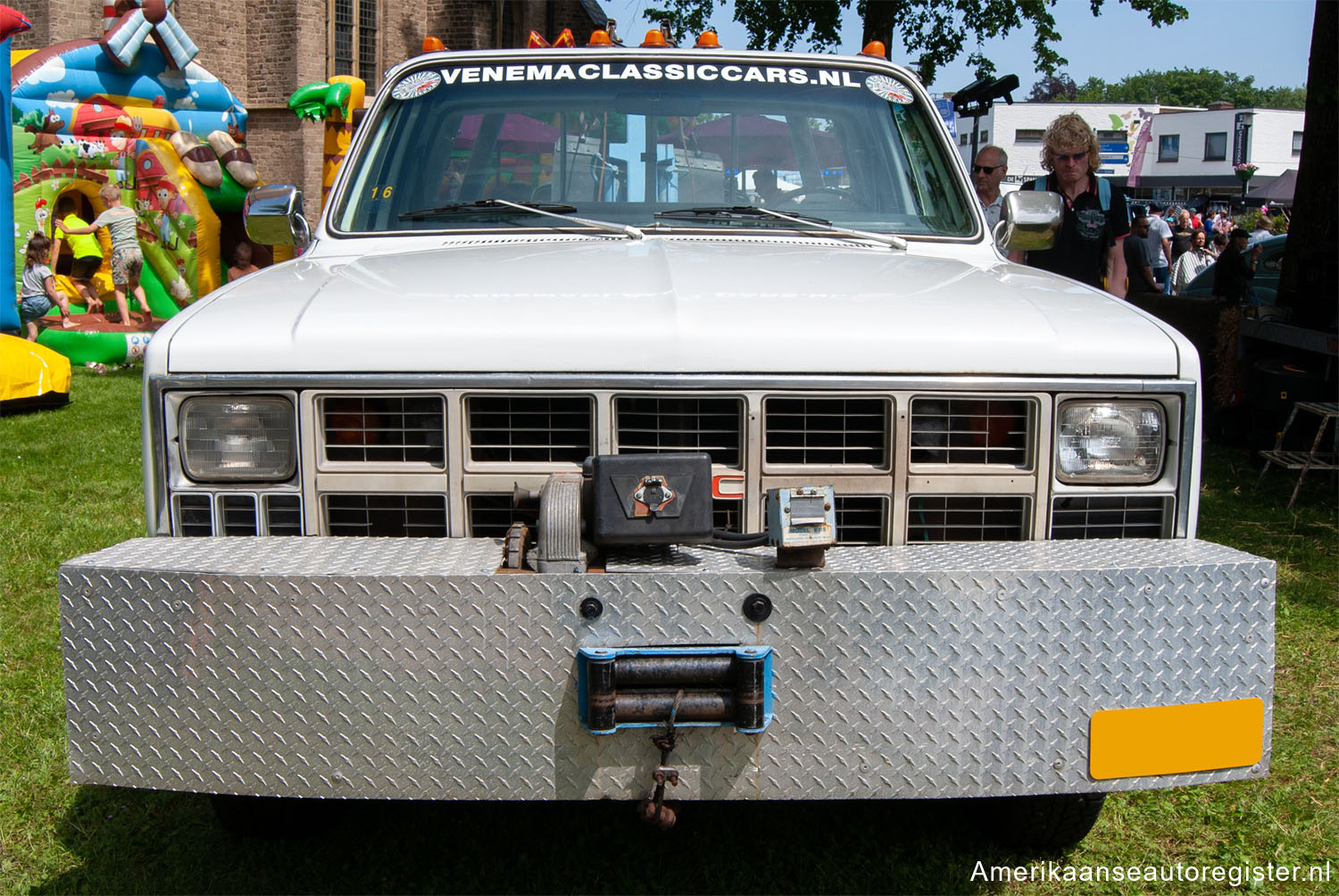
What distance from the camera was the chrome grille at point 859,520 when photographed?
8.41 feet

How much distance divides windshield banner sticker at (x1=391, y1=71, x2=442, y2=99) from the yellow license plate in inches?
114

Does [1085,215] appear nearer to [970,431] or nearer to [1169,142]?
[970,431]

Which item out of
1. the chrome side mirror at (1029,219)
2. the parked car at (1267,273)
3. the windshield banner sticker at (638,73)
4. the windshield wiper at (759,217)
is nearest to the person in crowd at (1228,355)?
the parked car at (1267,273)

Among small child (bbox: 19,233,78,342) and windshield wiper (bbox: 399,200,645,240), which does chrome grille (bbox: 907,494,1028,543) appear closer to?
windshield wiper (bbox: 399,200,645,240)

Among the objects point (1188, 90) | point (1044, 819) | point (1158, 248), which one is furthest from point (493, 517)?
point (1188, 90)

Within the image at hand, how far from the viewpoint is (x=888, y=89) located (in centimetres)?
401

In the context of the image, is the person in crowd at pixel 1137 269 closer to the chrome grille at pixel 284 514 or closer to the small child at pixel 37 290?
the chrome grille at pixel 284 514

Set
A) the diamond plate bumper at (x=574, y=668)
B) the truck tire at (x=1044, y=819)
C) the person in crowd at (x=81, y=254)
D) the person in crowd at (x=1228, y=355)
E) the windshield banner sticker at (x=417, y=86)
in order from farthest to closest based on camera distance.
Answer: the person in crowd at (x=81, y=254)
the person in crowd at (x=1228, y=355)
the windshield banner sticker at (x=417, y=86)
the truck tire at (x=1044, y=819)
the diamond plate bumper at (x=574, y=668)

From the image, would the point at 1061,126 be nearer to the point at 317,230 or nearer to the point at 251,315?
the point at 317,230

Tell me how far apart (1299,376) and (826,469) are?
6.81 meters

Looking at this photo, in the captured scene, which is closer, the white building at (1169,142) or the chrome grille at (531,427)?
the chrome grille at (531,427)

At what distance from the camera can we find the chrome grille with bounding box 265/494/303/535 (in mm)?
2521

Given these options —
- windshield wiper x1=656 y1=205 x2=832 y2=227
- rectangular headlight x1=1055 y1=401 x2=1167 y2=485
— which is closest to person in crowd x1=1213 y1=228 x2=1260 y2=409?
windshield wiper x1=656 y1=205 x2=832 y2=227

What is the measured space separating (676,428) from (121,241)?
546 inches
